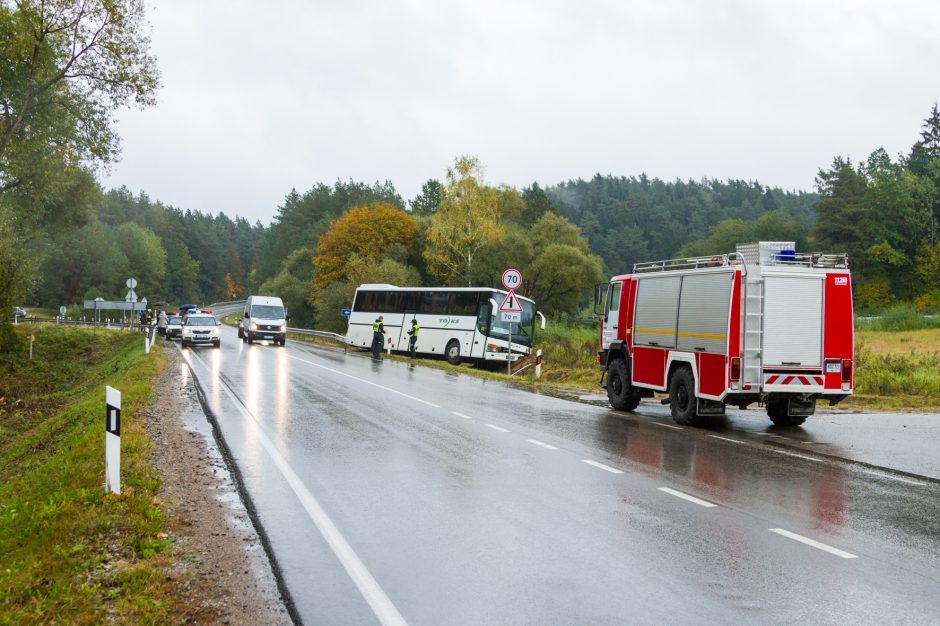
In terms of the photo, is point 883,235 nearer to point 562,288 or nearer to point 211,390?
point 562,288

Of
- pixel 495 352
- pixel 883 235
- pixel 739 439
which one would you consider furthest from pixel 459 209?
pixel 739 439

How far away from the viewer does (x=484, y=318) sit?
33.6 metres

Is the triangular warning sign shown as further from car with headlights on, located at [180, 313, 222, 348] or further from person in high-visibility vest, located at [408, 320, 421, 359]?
car with headlights on, located at [180, 313, 222, 348]

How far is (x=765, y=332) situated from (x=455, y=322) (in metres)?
22.8

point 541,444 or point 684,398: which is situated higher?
point 684,398

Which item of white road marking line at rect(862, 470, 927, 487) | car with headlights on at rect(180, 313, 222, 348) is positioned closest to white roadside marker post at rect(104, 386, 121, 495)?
white road marking line at rect(862, 470, 927, 487)

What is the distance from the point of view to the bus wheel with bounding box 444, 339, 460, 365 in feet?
114

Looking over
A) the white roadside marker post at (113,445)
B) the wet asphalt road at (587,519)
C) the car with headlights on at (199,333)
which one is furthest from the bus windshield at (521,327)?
the white roadside marker post at (113,445)

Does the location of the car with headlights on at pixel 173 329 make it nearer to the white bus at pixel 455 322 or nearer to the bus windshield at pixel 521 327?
the white bus at pixel 455 322

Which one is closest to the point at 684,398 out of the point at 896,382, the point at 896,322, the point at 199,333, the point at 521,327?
the point at 896,382

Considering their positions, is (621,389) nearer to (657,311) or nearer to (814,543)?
(657,311)

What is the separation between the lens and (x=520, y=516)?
7.07 m

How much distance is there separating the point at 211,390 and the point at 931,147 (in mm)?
99933

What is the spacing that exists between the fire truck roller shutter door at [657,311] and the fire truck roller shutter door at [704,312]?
0.27m
